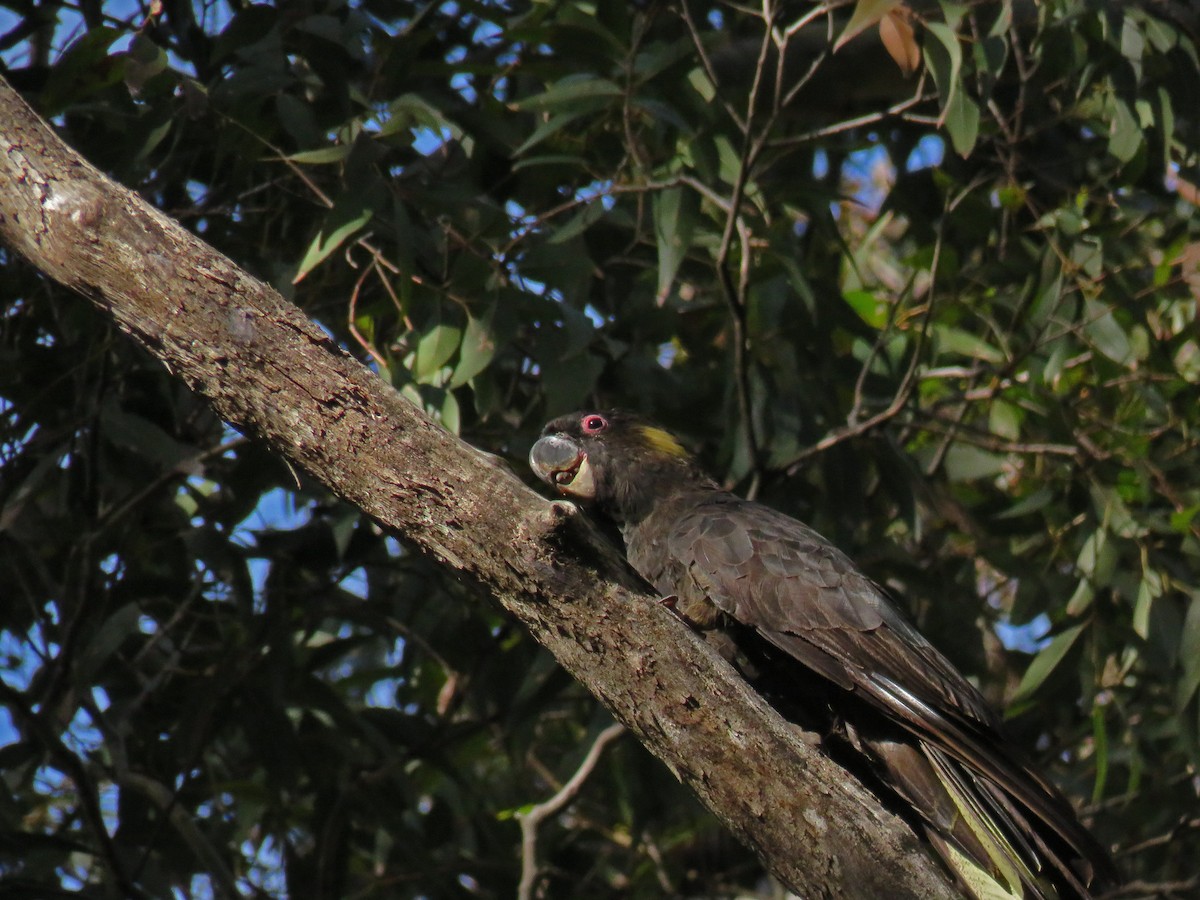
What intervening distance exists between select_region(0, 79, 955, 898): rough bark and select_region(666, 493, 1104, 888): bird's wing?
84 centimetres

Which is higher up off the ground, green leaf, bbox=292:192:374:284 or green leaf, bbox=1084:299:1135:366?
green leaf, bbox=292:192:374:284

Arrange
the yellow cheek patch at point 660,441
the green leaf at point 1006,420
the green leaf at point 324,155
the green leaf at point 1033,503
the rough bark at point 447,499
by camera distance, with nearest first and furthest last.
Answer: the rough bark at point 447,499, the green leaf at point 324,155, the yellow cheek patch at point 660,441, the green leaf at point 1033,503, the green leaf at point 1006,420

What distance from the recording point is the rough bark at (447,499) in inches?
82.2

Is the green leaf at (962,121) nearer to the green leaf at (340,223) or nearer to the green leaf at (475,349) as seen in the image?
the green leaf at (475,349)

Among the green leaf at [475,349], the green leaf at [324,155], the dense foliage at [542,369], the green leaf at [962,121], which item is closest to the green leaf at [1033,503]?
the dense foliage at [542,369]

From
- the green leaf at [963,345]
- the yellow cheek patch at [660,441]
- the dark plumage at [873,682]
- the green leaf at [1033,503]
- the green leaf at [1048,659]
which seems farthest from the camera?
the green leaf at [963,345]

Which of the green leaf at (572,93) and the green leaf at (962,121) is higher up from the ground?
the green leaf at (572,93)

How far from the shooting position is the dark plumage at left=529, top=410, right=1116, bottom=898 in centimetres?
284

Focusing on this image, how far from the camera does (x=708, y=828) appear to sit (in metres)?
5.18

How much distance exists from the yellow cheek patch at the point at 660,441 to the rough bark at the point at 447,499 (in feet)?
5.27

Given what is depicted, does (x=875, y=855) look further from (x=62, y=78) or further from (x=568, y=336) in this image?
(x=62, y=78)

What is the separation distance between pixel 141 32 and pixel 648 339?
170 cm

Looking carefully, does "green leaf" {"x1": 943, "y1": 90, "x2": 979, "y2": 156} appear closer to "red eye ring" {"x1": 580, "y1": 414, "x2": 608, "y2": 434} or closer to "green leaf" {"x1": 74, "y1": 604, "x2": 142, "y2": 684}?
"red eye ring" {"x1": 580, "y1": 414, "x2": 608, "y2": 434}

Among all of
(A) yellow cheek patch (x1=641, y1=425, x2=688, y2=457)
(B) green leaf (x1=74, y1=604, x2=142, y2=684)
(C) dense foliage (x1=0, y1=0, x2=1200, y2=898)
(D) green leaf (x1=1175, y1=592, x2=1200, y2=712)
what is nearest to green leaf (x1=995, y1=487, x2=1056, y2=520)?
(C) dense foliage (x1=0, y1=0, x2=1200, y2=898)
